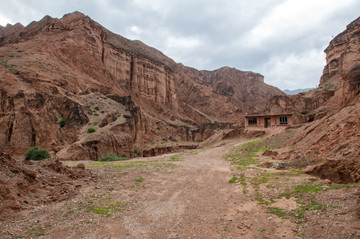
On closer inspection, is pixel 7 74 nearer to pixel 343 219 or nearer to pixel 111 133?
pixel 111 133

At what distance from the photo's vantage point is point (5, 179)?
7.72m

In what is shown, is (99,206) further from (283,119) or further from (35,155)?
(283,119)

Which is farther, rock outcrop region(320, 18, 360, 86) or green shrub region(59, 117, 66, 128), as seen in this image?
rock outcrop region(320, 18, 360, 86)

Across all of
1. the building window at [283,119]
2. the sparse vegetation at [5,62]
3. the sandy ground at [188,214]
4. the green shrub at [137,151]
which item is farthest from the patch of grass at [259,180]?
the sparse vegetation at [5,62]

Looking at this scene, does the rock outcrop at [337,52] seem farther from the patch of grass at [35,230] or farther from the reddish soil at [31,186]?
the patch of grass at [35,230]

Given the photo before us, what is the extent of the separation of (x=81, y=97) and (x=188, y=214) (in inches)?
1590

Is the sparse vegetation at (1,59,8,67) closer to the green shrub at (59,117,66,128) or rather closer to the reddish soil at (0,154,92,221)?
the green shrub at (59,117,66,128)

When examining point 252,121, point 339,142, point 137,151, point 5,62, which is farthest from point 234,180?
point 5,62

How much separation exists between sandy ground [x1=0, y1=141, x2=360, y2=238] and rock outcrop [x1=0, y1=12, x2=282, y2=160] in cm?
2183

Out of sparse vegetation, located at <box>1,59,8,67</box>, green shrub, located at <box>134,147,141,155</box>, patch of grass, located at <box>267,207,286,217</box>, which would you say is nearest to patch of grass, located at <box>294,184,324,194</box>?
patch of grass, located at <box>267,207,286,217</box>

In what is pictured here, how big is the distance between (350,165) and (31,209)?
11937mm

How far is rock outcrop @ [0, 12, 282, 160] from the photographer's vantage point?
31.7 meters

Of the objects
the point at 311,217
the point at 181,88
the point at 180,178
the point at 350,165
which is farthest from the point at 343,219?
the point at 181,88

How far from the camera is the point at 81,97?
141ft
